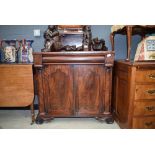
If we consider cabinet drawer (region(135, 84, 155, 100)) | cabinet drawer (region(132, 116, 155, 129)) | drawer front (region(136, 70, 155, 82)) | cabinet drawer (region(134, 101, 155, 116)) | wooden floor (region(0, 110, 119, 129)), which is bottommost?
wooden floor (region(0, 110, 119, 129))

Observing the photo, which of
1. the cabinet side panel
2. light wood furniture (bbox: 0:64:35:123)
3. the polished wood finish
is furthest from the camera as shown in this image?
light wood furniture (bbox: 0:64:35:123)

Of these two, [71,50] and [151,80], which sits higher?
[71,50]

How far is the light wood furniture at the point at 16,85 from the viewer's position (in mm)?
1956

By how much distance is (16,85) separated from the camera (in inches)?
78.6

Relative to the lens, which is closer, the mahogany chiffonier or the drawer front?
the drawer front

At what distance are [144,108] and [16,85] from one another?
1.44 meters

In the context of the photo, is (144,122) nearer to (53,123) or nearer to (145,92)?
(145,92)

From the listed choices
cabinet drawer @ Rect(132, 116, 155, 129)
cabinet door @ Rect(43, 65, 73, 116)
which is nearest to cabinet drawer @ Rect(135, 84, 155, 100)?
cabinet drawer @ Rect(132, 116, 155, 129)

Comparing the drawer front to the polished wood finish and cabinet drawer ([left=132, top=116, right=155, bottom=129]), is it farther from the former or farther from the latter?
cabinet drawer ([left=132, top=116, right=155, bottom=129])

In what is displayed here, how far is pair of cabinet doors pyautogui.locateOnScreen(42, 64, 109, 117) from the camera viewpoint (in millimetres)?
2005
